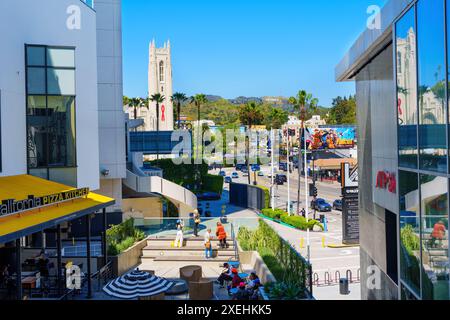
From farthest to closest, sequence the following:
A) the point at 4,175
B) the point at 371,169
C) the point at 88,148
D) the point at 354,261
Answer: the point at 354,261 → the point at 88,148 → the point at 4,175 → the point at 371,169

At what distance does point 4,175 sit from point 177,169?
1706 inches

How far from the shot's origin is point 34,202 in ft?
47.2

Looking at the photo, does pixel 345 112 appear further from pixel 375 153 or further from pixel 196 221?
pixel 375 153

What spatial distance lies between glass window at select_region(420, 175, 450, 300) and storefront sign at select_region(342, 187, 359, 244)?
25.5 metres

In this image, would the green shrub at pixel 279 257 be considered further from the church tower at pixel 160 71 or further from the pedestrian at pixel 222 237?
the church tower at pixel 160 71

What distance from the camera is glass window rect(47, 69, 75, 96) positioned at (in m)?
20.0

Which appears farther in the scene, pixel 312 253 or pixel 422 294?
pixel 312 253

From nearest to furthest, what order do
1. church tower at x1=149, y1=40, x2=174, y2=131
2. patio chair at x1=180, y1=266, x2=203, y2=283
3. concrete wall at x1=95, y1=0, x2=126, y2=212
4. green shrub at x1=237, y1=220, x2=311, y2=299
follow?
green shrub at x1=237, y1=220, x2=311, y2=299 → patio chair at x1=180, y1=266, x2=203, y2=283 → concrete wall at x1=95, y1=0, x2=126, y2=212 → church tower at x1=149, y1=40, x2=174, y2=131

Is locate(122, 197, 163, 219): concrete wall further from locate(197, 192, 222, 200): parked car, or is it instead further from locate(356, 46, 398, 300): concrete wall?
locate(197, 192, 222, 200): parked car

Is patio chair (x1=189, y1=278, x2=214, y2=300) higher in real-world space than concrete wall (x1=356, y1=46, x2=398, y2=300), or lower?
lower

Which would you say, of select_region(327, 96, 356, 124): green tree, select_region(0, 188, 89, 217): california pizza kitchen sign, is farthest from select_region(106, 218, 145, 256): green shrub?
select_region(327, 96, 356, 124): green tree

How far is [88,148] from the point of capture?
22125 millimetres
